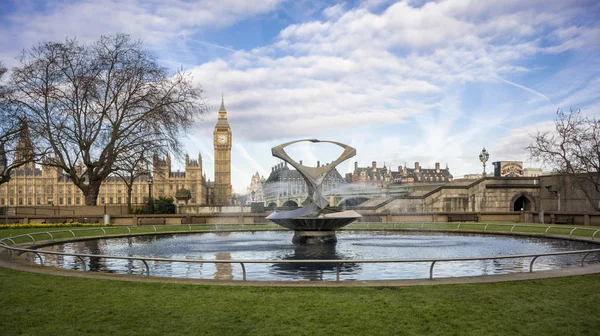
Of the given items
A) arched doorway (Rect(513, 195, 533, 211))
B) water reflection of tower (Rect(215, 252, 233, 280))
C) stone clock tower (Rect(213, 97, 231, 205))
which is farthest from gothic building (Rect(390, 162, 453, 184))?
water reflection of tower (Rect(215, 252, 233, 280))

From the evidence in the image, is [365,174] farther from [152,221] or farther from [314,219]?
[314,219]

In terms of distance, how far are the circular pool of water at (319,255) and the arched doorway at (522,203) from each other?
102ft

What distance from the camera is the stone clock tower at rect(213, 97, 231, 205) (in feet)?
602

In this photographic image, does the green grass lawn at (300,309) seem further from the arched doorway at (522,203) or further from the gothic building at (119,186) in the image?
the gothic building at (119,186)

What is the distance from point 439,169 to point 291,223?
16696 centimetres

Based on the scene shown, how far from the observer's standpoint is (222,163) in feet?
610

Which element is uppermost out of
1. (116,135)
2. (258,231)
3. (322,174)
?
(116,135)

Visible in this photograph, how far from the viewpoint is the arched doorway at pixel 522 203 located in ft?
179

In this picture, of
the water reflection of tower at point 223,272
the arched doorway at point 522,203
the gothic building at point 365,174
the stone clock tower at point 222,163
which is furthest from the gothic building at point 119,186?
the water reflection of tower at point 223,272

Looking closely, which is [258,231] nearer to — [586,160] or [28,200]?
[586,160]

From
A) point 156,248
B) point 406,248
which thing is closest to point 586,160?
point 406,248

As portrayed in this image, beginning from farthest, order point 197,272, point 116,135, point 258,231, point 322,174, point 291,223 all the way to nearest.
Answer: point 116,135 → point 258,231 → point 322,174 → point 291,223 → point 197,272

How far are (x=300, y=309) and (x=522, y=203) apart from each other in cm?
5542

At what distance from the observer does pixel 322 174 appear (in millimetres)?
23719
